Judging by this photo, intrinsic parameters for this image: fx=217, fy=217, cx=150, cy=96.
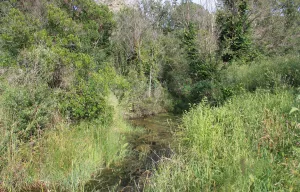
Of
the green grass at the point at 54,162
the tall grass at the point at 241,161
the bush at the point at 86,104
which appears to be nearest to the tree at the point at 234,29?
the bush at the point at 86,104

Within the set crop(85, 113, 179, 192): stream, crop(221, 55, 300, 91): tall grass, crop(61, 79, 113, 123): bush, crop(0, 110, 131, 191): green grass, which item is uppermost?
crop(221, 55, 300, 91): tall grass

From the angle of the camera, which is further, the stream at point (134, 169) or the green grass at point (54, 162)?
the stream at point (134, 169)

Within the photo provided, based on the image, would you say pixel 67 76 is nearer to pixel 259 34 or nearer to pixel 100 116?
pixel 100 116

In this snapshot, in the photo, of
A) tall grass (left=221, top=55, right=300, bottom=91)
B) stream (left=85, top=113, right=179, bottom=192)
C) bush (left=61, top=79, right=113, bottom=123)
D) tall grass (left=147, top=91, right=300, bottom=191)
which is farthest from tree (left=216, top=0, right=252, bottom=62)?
tall grass (left=147, top=91, right=300, bottom=191)

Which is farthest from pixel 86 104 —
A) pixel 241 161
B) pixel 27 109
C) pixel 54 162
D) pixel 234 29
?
pixel 234 29

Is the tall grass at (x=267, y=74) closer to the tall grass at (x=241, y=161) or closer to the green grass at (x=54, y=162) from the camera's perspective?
the tall grass at (x=241, y=161)

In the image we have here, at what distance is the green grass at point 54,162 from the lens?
3488 millimetres

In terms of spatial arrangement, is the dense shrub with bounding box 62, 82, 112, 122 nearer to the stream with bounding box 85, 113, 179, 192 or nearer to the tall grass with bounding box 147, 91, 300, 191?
the stream with bounding box 85, 113, 179, 192

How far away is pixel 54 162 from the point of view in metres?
4.20

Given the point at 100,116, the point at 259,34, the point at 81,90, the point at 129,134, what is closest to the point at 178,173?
the point at 100,116

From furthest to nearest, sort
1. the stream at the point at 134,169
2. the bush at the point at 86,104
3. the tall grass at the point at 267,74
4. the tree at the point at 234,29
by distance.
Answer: the tree at the point at 234,29, the tall grass at the point at 267,74, the bush at the point at 86,104, the stream at the point at 134,169

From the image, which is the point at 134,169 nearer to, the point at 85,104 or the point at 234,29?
the point at 85,104

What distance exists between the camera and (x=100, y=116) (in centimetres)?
729

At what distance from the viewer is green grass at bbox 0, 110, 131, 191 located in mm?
3488
